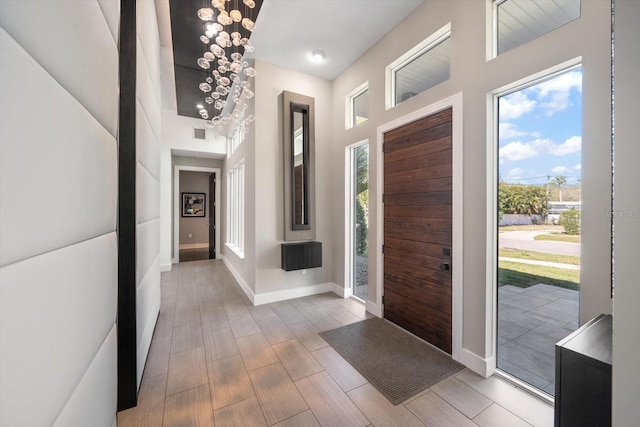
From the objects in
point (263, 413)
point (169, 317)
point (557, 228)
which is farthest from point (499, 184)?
point (169, 317)

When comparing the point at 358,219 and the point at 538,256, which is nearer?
the point at 538,256

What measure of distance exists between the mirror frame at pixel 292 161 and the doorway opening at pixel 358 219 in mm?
623

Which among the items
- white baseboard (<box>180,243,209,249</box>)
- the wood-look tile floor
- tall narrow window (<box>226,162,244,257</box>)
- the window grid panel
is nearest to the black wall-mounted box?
the wood-look tile floor

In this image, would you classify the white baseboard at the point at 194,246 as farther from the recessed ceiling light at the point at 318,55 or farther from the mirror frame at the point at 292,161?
the recessed ceiling light at the point at 318,55

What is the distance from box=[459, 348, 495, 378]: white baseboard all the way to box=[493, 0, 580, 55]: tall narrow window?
2.62m

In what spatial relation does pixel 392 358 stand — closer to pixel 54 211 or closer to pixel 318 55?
pixel 54 211

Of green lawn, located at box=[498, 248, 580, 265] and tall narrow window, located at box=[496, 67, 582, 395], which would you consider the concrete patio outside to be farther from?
green lawn, located at box=[498, 248, 580, 265]

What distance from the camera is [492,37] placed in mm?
2188

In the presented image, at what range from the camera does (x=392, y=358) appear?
2.44 meters

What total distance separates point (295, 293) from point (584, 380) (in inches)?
133

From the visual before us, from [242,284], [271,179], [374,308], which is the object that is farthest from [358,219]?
[242,284]

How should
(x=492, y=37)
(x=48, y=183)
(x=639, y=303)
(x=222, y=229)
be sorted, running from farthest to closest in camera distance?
(x=222, y=229) → (x=492, y=37) → (x=639, y=303) → (x=48, y=183)

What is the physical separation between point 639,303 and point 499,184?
5.11ft

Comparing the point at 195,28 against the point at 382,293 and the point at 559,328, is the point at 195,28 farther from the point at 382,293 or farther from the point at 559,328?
the point at 559,328
